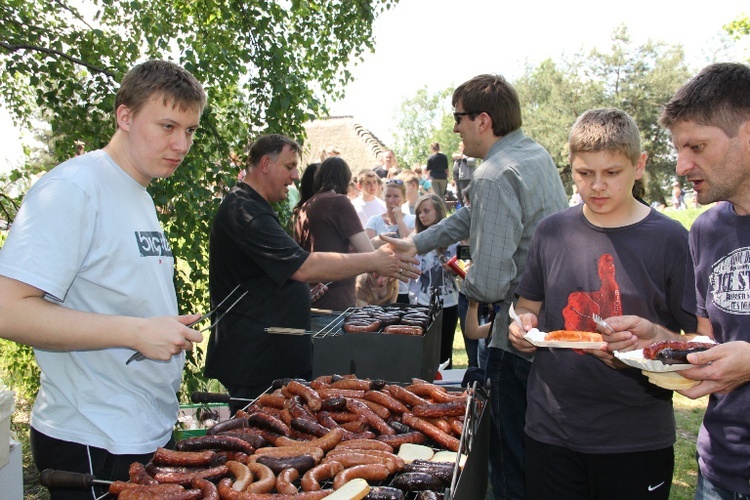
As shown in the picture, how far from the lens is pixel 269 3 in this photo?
571 centimetres

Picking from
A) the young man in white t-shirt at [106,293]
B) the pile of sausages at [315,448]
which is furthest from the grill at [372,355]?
the young man in white t-shirt at [106,293]

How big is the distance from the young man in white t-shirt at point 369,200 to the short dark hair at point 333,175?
3.54m

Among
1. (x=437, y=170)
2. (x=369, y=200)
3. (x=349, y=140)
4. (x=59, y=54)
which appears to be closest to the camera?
(x=59, y=54)

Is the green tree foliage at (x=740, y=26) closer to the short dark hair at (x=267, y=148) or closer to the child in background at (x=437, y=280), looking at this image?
the child in background at (x=437, y=280)

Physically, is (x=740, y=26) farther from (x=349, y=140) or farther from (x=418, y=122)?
(x=418, y=122)

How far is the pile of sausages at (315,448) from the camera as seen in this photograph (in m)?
2.14

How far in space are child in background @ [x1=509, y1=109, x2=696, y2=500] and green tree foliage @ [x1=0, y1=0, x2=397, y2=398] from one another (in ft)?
10.9

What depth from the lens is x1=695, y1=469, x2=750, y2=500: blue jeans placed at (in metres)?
2.27

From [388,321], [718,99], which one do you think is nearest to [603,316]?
[718,99]

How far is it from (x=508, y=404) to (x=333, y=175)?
2.80 meters

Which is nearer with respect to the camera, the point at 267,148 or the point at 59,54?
the point at 267,148

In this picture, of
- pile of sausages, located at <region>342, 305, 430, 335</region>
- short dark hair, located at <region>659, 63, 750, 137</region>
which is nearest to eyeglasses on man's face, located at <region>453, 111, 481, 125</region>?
pile of sausages, located at <region>342, 305, 430, 335</region>

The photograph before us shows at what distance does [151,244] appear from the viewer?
2516 millimetres

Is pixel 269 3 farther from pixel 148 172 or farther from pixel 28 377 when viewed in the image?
pixel 28 377
